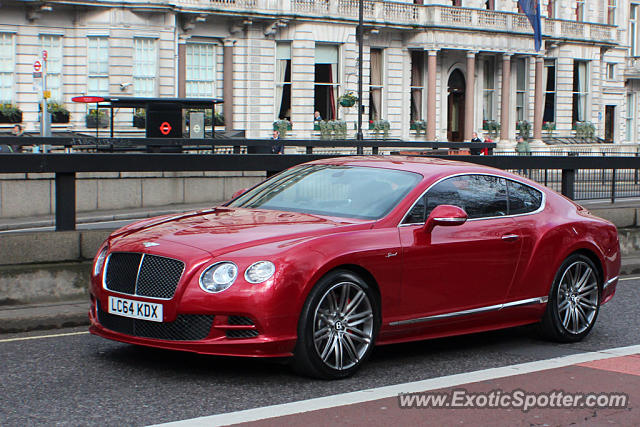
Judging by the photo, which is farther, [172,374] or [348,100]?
[348,100]

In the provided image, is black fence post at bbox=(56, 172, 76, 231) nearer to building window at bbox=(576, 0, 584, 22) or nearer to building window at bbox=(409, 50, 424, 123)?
building window at bbox=(409, 50, 424, 123)

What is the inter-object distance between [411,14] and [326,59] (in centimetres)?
517

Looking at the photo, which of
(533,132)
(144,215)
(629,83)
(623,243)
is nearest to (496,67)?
(533,132)

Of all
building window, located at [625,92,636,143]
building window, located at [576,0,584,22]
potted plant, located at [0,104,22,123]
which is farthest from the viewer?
building window, located at [625,92,636,143]

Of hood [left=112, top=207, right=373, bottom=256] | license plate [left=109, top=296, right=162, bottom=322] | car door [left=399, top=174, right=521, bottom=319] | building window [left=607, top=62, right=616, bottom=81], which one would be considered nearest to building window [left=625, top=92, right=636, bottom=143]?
building window [left=607, top=62, right=616, bottom=81]

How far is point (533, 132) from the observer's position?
54.8 metres

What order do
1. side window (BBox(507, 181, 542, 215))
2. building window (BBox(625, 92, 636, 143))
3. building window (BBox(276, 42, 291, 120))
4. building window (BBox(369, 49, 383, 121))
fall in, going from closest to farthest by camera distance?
side window (BBox(507, 181, 542, 215)) → building window (BBox(276, 42, 291, 120)) → building window (BBox(369, 49, 383, 121)) → building window (BBox(625, 92, 636, 143))

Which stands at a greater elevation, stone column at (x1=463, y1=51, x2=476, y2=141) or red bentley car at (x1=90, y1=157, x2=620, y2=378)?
stone column at (x1=463, y1=51, x2=476, y2=141)

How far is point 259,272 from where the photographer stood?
6.52 m

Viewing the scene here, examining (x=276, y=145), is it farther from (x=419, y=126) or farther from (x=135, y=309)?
(x=419, y=126)

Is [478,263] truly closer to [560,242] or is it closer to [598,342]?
[560,242]

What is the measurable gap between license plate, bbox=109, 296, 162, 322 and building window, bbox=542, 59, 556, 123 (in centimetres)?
5211

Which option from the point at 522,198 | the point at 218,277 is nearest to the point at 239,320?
the point at 218,277

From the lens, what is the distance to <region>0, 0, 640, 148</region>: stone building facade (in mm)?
38531
